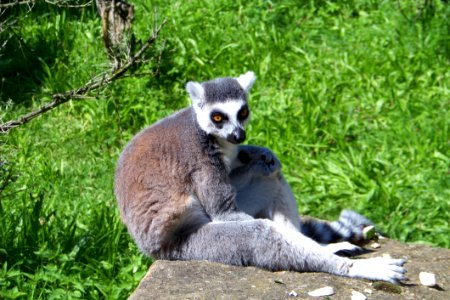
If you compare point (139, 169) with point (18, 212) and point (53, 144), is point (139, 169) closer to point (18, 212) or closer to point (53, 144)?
point (18, 212)

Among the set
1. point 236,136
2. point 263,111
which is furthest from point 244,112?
point 263,111

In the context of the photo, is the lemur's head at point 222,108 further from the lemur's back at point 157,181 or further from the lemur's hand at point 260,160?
the lemur's hand at point 260,160

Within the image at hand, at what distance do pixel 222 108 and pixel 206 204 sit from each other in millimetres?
556

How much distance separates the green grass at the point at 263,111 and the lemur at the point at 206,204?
72 centimetres

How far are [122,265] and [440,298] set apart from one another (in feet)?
6.73

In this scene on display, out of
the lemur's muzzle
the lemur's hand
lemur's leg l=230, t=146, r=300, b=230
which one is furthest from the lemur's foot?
the lemur's muzzle

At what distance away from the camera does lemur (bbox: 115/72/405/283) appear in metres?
3.90

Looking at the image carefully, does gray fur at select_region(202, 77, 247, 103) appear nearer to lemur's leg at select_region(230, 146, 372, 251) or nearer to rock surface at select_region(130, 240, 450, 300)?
lemur's leg at select_region(230, 146, 372, 251)

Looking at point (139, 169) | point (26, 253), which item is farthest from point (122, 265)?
point (139, 169)

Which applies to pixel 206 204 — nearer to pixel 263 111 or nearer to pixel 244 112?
pixel 244 112

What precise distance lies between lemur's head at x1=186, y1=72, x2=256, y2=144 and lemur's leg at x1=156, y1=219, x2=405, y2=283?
510 mm

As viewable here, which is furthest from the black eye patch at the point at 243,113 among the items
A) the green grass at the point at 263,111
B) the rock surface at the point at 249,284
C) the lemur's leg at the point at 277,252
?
the green grass at the point at 263,111

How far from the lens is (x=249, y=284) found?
12.5 ft

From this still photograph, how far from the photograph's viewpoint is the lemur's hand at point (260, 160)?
4.38 m
